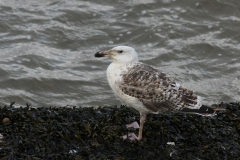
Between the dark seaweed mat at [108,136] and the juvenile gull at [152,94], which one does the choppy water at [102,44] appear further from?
the juvenile gull at [152,94]

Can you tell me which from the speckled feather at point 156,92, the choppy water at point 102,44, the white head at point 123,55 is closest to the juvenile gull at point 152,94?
the speckled feather at point 156,92

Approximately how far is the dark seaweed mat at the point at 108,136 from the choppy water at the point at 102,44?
338cm

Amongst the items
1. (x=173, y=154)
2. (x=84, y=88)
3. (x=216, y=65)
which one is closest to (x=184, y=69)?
(x=216, y=65)

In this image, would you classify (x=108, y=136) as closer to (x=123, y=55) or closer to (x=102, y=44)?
(x=123, y=55)

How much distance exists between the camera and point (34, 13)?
12055mm

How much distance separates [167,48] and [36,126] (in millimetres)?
7194

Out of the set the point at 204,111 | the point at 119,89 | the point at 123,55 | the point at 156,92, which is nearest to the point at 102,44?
the point at 123,55

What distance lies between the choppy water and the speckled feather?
3873mm

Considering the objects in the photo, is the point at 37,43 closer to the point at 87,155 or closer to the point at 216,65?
the point at 216,65

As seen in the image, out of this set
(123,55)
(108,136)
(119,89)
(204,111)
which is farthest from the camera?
(123,55)

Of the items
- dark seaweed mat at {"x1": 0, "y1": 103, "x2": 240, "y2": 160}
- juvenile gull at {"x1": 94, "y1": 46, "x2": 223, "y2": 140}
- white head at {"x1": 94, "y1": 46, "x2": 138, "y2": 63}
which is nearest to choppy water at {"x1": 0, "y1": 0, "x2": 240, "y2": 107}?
dark seaweed mat at {"x1": 0, "y1": 103, "x2": 240, "y2": 160}

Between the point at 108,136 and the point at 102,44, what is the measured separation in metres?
6.69

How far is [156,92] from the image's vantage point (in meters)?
5.08

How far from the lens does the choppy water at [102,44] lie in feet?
30.5
